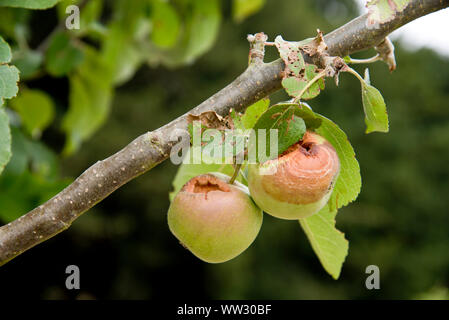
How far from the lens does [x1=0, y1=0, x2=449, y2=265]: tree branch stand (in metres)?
0.47

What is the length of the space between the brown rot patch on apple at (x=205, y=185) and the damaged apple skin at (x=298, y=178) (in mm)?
48

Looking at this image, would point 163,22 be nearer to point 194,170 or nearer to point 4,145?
point 194,170

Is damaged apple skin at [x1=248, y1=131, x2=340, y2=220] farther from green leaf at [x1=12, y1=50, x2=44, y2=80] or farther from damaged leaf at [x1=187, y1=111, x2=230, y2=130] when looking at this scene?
green leaf at [x1=12, y1=50, x2=44, y2=80]

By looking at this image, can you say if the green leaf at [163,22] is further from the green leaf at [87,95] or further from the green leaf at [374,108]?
the green leaf at [374,108]

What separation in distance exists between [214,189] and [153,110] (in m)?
6.07

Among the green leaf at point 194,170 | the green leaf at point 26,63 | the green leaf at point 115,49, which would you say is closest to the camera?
the green leaf at point 194,170

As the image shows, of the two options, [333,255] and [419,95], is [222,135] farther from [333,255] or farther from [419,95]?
[419,95]

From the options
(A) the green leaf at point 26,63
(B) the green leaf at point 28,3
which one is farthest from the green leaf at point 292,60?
A: (A) the green leaf at point 26,63

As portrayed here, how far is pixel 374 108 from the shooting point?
54cm

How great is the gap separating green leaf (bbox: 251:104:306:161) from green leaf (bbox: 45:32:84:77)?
767 millimetres

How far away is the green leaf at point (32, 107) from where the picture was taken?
126 centimetres

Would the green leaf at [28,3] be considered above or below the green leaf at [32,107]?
below

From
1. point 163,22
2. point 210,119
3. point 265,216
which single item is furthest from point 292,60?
point 265,216

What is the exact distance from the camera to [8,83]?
1.67 feet
